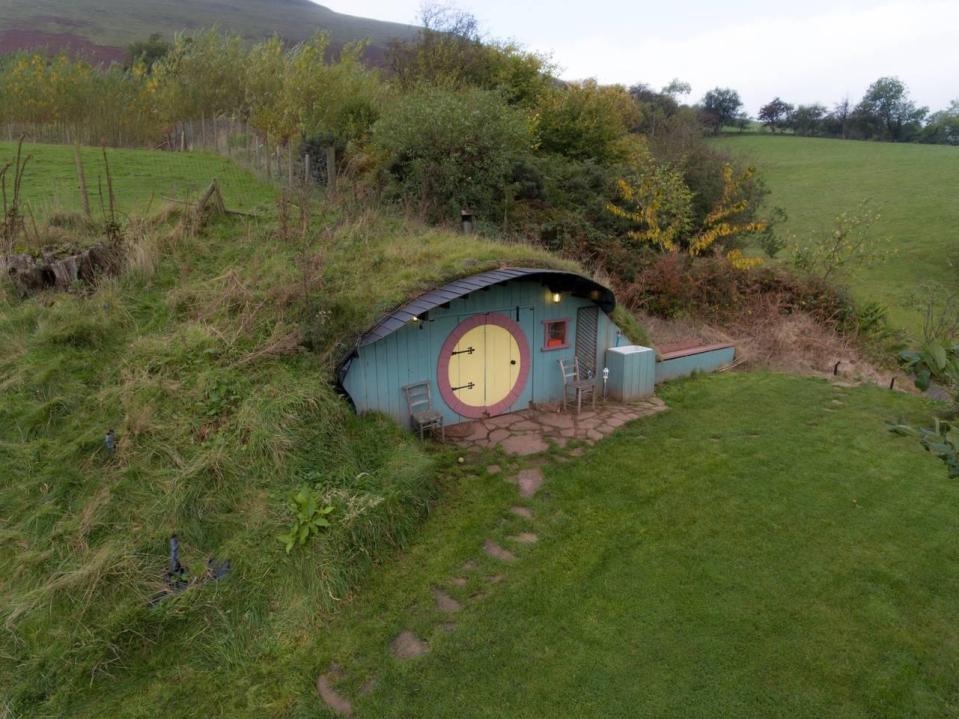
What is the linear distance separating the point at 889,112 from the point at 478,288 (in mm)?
74046

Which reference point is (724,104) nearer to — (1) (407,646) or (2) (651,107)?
(2) (651,107)

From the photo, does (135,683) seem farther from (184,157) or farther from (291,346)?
(184,157)

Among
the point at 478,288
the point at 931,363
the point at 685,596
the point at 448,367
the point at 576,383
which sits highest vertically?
the point at 931,363

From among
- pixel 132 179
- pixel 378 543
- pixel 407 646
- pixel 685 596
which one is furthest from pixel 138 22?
pixel 685 596

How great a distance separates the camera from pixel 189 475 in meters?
6.08

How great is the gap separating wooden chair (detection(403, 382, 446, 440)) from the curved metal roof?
115cm

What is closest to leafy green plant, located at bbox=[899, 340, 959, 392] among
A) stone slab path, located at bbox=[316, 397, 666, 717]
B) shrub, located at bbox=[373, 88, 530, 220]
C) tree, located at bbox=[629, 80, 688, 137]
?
stone slab path, located at bbox=[316, 397, 666, 717]

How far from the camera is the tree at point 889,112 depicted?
197ft

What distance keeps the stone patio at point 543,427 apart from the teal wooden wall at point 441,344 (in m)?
0.32

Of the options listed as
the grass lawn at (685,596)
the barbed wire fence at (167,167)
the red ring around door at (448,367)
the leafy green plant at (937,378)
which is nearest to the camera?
the leafy green plant at (937,378)

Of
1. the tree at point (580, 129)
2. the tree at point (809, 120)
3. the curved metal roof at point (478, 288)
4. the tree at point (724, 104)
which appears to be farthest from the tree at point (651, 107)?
the curved metal roof at point (478, 288)

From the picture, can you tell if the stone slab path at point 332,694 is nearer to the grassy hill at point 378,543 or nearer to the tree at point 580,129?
the grassy hill at point 378,543

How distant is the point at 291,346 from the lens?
773 cm

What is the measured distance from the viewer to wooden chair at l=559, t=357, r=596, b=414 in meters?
9.83
